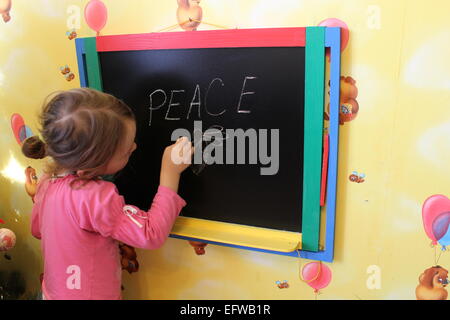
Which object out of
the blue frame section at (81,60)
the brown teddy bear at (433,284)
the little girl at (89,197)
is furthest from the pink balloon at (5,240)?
the brown teddy bear at (433,284)

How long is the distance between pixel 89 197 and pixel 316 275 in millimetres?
583

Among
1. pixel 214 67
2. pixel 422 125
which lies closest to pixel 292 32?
pixel 214 67

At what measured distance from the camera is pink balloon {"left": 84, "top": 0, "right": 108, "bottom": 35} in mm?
1064

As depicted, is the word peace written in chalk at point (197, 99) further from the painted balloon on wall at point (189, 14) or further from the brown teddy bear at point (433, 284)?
the brown teddy bear at point (433, 284)

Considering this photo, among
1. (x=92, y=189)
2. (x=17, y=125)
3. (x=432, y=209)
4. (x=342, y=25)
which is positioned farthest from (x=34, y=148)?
(x=432, y=209)

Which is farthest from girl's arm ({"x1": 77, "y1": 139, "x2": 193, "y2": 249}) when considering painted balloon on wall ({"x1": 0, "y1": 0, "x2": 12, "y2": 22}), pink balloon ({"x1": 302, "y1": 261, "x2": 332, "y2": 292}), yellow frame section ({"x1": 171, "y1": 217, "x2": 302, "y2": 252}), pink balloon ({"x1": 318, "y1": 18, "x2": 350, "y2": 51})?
painted balloon on wall ({"x1": 0, "y1": 0, "x2": 12, "y2": 22})

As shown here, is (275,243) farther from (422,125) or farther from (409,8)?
(409,8)

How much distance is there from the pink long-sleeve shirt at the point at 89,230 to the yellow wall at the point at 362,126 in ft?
0.82

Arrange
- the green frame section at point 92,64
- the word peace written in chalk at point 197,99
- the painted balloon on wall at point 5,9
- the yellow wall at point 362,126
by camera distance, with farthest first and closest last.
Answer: the painted balloon on wall at point 5,9 → the green frame section at point 92,64 → the word peace written in chalk at point 197,99 → the yellow wall at point 362,126

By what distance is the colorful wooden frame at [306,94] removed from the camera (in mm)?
851

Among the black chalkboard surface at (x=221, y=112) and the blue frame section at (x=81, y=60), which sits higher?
the blue frame section at (x=81, y=60)

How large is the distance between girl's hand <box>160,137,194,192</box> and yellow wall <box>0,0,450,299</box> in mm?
263

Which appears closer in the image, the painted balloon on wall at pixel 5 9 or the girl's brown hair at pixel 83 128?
the girl's brown hair at pixel 83 128
